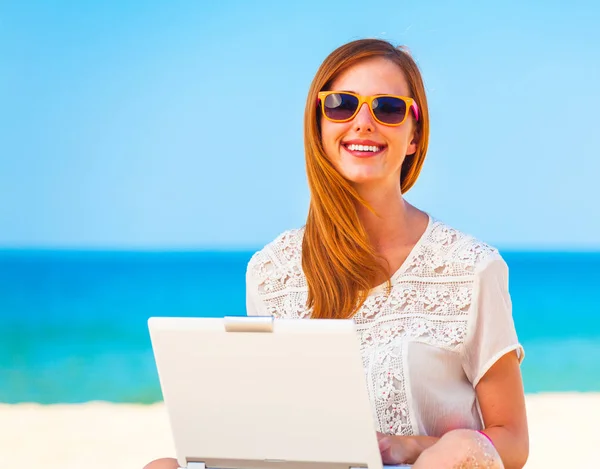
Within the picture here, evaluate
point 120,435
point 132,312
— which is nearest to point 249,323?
point 120,435

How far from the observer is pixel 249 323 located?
1.81 meters

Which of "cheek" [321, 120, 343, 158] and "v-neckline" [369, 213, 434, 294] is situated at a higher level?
"cheek" [321, 120, 343, 158]

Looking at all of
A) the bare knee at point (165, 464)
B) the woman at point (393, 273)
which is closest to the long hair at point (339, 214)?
the woman at point (393, 273)

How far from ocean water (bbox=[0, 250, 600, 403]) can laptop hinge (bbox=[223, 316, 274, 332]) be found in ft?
21.0

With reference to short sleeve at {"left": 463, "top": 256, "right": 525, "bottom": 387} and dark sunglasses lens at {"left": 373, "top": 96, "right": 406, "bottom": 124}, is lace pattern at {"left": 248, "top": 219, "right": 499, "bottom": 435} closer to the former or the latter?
short sleeve at {"left": 463, "top": 256, "right": 525, "bottom": 387}

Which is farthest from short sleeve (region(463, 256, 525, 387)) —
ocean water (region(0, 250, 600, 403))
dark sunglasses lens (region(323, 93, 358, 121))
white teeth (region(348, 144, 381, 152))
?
ocean water (region(0, 250, 600, 403))

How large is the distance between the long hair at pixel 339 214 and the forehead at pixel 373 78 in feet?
0.05

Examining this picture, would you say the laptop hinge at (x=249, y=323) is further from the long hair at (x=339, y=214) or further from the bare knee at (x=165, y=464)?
the long hair at (x=339, y=214)

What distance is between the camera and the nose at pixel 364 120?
2.46 meters

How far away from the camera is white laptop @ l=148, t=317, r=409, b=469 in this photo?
180 centimetres

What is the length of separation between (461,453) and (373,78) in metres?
1.06

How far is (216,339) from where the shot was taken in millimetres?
1843

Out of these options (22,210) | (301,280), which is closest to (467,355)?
(301,280)

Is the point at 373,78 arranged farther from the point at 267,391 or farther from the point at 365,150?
the point at 267,391
